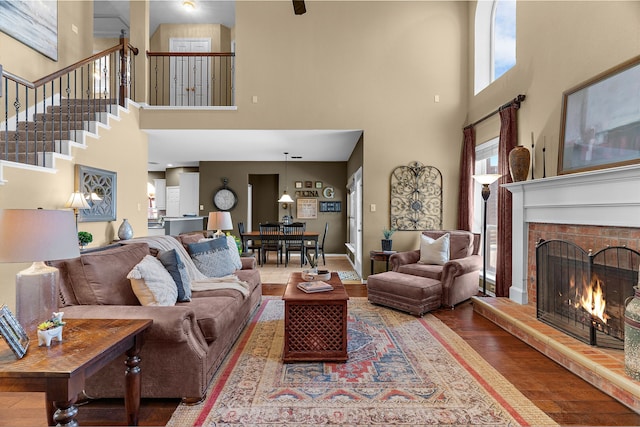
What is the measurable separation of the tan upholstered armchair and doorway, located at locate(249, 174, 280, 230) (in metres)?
6.08

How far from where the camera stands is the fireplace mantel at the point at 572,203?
8.06ft

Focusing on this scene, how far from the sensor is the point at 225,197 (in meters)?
9.07

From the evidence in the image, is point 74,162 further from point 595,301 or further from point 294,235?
point 595,301

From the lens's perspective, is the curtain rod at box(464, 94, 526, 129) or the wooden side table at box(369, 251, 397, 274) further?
the wooden side table at box(369, 251, 397, 274)

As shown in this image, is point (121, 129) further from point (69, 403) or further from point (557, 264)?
point (557, 264)

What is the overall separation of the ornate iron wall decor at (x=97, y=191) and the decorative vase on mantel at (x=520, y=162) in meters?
5.08

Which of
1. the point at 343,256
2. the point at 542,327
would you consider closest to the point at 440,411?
the point at 542,327

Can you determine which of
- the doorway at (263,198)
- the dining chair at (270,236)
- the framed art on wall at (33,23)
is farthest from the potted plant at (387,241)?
the framed art on wall at (33,23)

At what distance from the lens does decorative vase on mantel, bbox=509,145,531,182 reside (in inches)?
143

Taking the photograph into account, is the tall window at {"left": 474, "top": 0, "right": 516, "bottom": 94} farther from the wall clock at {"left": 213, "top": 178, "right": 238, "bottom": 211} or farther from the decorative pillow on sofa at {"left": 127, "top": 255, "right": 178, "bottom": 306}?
Result: the wall clock at {"left": 213, "top": 178, "right": 238, "bottom": 211}

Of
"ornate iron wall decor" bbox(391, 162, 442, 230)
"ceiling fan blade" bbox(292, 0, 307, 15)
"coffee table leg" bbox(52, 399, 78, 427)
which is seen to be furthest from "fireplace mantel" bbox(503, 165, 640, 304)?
"coffee table leg" bbox(52, 399, 78, 427)

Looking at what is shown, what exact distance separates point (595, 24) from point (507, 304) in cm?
272

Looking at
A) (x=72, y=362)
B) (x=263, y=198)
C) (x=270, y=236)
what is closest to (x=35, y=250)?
(x=72, y=362)

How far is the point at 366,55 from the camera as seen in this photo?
541 centimetres
